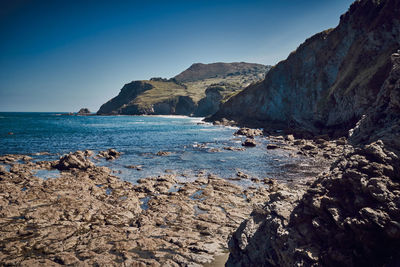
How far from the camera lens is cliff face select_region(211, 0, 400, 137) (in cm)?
4725

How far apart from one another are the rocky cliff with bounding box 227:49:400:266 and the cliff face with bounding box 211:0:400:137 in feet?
140

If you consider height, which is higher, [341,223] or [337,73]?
[337,73]

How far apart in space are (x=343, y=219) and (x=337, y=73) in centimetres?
6961

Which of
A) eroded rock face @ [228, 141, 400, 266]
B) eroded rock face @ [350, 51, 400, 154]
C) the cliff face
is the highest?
the cliff face

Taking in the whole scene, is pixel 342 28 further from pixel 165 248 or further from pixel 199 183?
pixel 165 248

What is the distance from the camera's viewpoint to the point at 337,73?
6400 cm

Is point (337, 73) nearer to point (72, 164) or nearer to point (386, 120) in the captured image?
point (386, 120)

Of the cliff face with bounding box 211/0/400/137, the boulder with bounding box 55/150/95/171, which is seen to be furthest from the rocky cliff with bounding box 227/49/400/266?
the cliff face with bounding box 211/0/400/137

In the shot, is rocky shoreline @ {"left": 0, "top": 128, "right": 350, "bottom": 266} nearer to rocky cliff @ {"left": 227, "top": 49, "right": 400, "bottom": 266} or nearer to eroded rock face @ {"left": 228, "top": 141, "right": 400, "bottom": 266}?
rocky cliff @ {"left": 227, "top": 49, "right": 400, "bottom": 266}

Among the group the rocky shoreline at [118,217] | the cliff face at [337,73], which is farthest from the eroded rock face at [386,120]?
the cliff face at [337,73]

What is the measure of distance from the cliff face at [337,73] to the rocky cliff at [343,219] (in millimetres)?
42571

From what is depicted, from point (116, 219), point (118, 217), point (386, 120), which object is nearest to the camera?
point (386, 120)

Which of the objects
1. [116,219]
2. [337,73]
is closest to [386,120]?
[116,219]

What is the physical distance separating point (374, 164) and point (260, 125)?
91322 mm
